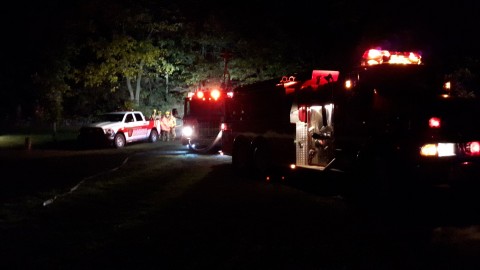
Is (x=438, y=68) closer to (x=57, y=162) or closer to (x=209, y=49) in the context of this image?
(x=57, y=162)

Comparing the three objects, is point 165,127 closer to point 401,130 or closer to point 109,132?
point 109,132

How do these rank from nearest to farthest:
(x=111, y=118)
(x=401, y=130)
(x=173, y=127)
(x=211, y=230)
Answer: (x=211, y=230)
(x=401, y=130)
(x=111, y=118)
(x=173, y=127)

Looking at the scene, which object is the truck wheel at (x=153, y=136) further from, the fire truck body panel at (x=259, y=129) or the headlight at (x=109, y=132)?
the fire truck body panel at (x=259, y=129)

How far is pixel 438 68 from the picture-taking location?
942 centimetres

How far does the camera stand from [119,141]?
982 inches

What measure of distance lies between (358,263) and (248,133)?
8.51 m

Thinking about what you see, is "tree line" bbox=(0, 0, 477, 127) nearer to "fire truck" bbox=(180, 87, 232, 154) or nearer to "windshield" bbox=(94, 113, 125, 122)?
"windshield" bbox=(94, 113, 125, 122)

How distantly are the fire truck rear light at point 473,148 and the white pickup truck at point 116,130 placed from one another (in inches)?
744

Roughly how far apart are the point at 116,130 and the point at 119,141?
55cm

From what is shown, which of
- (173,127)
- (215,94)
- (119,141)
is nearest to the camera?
(215,94)

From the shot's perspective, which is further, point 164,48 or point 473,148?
point 164,48

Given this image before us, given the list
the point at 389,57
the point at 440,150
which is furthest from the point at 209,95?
the point at 440,150

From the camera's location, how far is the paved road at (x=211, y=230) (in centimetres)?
616

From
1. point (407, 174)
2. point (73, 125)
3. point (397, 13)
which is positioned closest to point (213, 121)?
point (397, 13)
